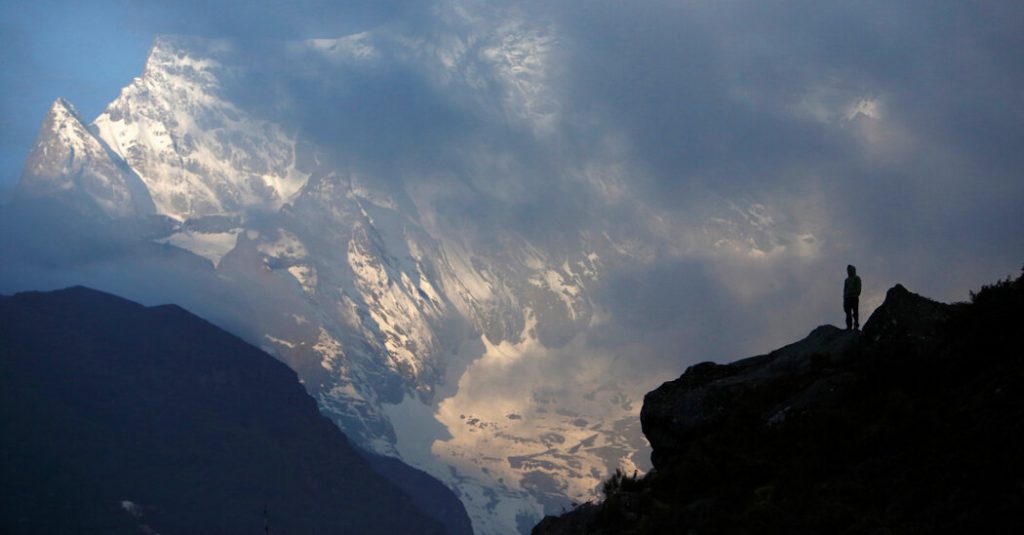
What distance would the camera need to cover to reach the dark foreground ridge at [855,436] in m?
20.6

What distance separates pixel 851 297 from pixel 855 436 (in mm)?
10720

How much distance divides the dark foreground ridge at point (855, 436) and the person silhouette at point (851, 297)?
8.17 feet

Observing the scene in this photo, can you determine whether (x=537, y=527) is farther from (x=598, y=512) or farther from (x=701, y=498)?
(x=701, y=498)

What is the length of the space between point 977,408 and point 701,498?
6.75 metres

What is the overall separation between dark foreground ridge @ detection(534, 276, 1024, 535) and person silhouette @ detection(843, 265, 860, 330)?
249 centimetres

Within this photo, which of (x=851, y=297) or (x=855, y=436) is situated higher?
(x=851, y=297)

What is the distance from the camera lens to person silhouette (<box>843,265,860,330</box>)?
35000 mm

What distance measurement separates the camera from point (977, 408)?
2305cm

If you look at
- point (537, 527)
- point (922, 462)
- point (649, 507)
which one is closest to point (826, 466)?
point (922, 462)

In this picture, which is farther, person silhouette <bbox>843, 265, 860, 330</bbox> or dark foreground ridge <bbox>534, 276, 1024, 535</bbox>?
person silhouette <bbox>843, 265, 860, 330</bbox>

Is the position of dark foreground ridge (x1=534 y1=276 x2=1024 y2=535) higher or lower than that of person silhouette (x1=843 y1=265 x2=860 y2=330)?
lower

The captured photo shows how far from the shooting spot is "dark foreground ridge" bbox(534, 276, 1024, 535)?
20609mm

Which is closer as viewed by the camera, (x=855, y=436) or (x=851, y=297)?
(x=855, y=436)

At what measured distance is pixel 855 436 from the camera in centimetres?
2547
